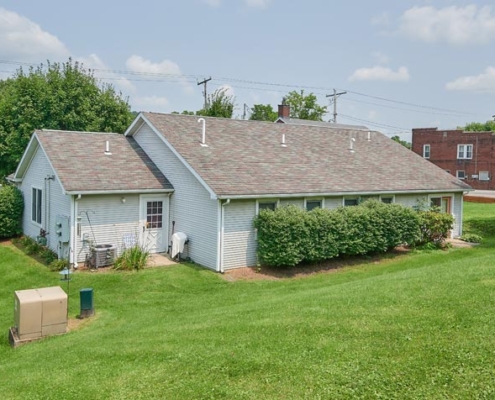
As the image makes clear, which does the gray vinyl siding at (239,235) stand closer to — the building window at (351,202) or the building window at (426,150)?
the building window at (351,202)

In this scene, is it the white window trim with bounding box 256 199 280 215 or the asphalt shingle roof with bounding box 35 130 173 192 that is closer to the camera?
the white window trim with bounding box 256 199 280 215

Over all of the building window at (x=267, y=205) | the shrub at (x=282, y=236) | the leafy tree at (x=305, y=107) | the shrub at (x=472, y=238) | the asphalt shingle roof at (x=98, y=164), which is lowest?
the shrub at (x=472, y=238)

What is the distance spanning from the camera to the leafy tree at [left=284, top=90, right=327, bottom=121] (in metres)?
60.3

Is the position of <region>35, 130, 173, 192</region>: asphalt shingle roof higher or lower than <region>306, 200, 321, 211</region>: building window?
higher

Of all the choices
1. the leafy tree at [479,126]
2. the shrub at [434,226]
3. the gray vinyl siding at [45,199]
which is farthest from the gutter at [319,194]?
the leafy tree at [479,126]

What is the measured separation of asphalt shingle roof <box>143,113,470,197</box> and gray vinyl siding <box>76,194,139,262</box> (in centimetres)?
260

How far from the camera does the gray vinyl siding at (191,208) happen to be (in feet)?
47.6

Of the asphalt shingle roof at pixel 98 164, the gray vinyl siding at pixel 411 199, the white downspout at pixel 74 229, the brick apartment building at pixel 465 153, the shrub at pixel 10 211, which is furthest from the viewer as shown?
the brick apartment building at pixel 465 153

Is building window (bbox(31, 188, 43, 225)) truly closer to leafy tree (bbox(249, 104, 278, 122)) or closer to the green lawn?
the green lawn

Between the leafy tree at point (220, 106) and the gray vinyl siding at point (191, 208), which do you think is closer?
the gray vinyl siding at point (191, 208)

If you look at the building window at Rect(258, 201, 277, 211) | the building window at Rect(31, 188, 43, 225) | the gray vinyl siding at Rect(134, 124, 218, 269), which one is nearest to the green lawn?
the gray vinyl siding at Rect(134, 124, 218, 269)

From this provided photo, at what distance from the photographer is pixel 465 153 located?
5109 centimetres

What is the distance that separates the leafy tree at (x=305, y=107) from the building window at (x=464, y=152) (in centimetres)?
1731

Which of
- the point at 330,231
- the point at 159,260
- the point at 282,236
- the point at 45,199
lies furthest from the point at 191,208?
the point at 45,199
